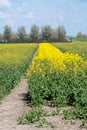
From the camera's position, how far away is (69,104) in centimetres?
1113

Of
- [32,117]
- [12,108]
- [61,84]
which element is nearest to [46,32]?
[61,84]

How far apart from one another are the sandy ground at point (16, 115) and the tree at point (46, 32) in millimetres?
107869

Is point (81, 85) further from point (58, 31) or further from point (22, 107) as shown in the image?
point (58, 31)

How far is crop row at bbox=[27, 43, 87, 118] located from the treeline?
4210 inches

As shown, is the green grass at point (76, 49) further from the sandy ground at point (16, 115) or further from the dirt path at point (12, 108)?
the sandy ground at point (16, 115)

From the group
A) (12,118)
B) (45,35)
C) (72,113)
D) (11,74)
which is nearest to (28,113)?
(12,118)

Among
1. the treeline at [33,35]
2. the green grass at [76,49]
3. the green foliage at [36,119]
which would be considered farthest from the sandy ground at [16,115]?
the treeline at [33,35]

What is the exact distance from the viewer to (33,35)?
12519 cm

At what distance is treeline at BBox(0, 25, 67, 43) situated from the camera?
122 metres

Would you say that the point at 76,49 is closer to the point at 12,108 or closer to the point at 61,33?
the point at 12,108

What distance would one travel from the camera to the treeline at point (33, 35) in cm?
12225

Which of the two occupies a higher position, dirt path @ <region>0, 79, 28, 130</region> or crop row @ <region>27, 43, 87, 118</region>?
crop row @ <region>27, 43, 87, 118</region>

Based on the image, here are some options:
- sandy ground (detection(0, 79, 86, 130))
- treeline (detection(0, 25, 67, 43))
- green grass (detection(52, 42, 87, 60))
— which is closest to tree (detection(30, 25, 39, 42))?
treeline (detection(0, 25, 67, 43))

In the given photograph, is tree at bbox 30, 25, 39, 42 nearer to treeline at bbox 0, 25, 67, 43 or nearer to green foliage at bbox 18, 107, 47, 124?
treeline at bbox 0, 25, 67, 43
